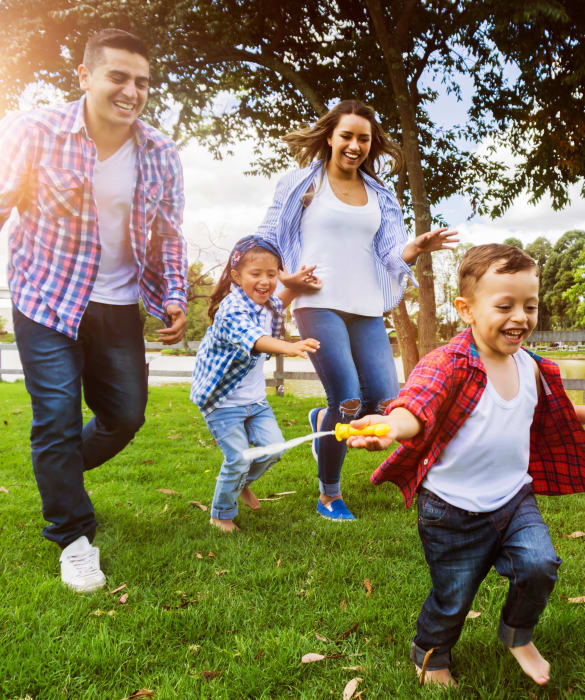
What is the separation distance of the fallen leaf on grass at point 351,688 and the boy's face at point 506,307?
4.54 ft

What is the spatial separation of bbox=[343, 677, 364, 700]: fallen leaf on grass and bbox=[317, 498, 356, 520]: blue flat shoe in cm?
185

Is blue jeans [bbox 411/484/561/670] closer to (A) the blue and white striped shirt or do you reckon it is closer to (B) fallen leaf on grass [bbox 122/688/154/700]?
(B) fallen leaf on grass [bbox 122/688/154/700]

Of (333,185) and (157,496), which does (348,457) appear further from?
(333,185)

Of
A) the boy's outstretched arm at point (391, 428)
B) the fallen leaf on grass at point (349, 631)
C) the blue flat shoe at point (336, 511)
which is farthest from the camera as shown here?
the blue flat shoe at point (336, 511)

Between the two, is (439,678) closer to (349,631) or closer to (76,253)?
(349,631)

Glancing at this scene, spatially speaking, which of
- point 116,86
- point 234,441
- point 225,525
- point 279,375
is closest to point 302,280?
point 234,441

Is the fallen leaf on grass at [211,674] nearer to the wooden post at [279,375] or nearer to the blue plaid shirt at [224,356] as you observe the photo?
the blue plaid shirt at [224,356]

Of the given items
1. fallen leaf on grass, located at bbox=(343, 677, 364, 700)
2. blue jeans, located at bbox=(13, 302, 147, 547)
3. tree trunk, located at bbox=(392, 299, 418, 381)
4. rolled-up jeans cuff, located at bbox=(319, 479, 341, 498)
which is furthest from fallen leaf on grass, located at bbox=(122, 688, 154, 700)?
tree trunk, located at bbox=(392, 299, 418, 381)

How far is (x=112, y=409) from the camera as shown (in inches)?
139

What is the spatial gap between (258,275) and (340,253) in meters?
0.59

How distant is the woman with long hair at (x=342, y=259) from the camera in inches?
157

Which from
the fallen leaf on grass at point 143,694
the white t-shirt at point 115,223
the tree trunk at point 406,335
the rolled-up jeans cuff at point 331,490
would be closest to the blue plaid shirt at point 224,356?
the white t-shirt at point 115,223

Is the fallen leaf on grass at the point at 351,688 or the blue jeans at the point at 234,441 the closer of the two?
the fallen leaf on grass at the point at 351,688

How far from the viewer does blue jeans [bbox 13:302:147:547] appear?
10.2 ft
